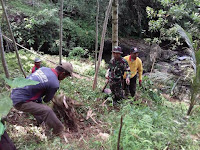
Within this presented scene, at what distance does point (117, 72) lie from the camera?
4.92 meters

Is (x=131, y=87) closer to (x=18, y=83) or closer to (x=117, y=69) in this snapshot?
(x=117, y=69)

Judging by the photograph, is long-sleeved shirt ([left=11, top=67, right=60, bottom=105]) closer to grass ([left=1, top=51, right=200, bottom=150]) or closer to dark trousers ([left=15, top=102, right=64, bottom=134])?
dark trousers ([left=15, top=102, right=64, bottom=134])

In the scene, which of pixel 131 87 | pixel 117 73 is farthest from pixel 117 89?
pixel 131 87

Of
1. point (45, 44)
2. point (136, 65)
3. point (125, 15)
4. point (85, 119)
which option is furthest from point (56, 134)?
point (125, 15)

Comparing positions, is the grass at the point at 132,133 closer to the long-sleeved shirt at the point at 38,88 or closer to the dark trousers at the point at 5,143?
the dark trousers at the point at 5,143

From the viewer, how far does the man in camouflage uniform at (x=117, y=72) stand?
15.7 feet

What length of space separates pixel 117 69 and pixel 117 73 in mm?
127

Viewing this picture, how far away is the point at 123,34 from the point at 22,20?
9.78 metres

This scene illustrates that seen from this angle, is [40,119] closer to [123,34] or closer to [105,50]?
[105,50]

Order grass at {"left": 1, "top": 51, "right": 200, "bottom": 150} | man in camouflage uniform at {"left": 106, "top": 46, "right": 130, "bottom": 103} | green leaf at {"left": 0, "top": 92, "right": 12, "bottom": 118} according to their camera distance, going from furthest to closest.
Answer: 1. man in camouflage uniform at {"left": 106, "top": 46, "right": 130, "bottom": 103}
2. grass at {"left": 1, "top": 51, "right": 200, "bottom": 150}
3. green leaf at {"left": 0, "top": 92, "right": 12, "bottom": 118}

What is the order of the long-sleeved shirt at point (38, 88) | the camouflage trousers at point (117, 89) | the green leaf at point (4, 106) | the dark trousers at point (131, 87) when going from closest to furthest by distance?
the green leaf at point (4, 106)
the long-sleeved shirt at point (38, 88)
the camouflage trousers at point (117, 89)
the dark trousers at point (131, 87)

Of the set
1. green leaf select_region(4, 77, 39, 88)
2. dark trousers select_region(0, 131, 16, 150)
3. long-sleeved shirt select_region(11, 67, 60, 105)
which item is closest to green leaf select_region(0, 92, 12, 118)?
green leaf select_region(4, 77, 39, 88)

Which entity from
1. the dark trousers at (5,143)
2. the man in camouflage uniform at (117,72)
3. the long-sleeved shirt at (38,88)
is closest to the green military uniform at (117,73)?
the man in camouflage uniform at (117,72)

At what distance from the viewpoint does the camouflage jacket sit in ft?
15.8
